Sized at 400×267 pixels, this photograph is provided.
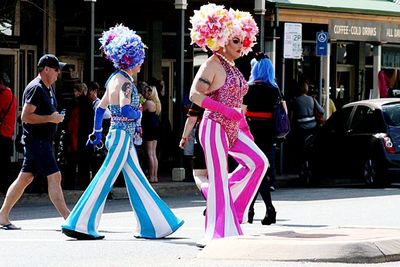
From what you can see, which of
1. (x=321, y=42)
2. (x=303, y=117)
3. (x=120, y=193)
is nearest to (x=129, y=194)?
(x=120, y=193)

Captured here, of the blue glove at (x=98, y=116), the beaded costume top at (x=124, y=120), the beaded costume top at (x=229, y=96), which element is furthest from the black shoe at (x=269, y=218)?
the beaded costume top at (x=229, y=96)

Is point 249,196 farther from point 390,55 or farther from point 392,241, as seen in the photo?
point 390,55

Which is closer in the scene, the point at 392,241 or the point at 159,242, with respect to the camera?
the point at 392,241

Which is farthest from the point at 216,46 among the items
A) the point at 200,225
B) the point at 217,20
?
the point at 200,225

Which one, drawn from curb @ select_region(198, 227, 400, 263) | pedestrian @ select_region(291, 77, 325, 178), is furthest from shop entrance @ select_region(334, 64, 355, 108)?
curb @ select_region(198, 227, 400, 263)

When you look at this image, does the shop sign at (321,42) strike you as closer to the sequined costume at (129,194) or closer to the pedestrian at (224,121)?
the sequined costume at (129,194)

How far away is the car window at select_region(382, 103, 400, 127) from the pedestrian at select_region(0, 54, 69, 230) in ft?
31.9

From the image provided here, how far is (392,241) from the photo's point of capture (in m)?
10.9

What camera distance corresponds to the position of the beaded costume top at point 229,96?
1186 centimetres

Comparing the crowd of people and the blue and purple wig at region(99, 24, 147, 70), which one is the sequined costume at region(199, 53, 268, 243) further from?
the blue and purple wig at region(99, 24, 147, 70)

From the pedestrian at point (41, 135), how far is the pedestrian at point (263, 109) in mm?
2298

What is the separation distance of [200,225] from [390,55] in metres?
20.4

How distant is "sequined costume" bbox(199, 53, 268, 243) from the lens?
38.5 ft

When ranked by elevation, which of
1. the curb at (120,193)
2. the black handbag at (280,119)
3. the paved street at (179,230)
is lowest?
the curb at (120,193)
